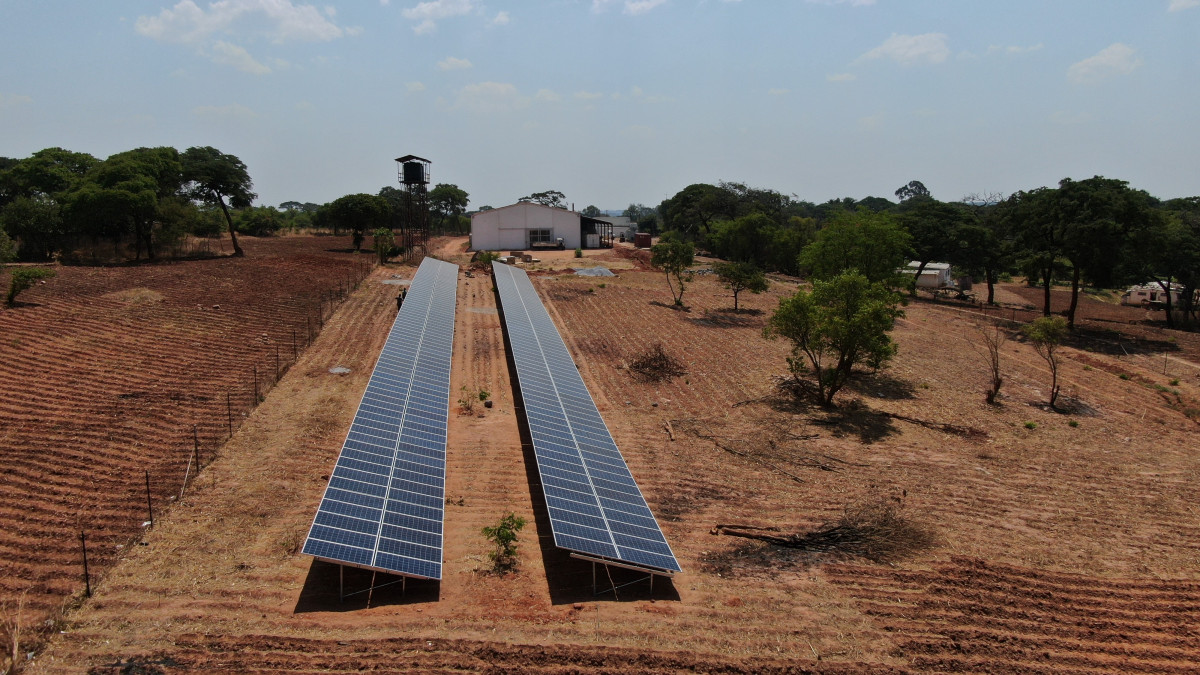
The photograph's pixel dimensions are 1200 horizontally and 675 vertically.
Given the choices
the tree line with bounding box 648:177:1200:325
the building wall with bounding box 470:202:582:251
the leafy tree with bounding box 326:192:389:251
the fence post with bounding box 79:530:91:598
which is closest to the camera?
the fence post with bounding box 79:530:91:598

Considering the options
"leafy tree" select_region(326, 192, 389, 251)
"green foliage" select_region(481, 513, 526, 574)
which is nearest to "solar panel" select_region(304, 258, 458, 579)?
"green foliage" select_region(481, 513, 526, 574)

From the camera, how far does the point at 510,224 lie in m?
72.9

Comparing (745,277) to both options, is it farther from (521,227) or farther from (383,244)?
(521,227)

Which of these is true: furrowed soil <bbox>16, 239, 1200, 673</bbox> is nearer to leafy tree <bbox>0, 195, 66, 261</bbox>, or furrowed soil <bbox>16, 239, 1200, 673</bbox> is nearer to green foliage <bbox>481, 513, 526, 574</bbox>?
green foliage <bbox>481, 513, 526, 574</bbox>

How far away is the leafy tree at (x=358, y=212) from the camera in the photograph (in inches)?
2478

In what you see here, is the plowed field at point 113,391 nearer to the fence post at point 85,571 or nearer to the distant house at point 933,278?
the fence post at point 85,571

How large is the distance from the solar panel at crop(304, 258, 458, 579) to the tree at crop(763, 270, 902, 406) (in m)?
13.1

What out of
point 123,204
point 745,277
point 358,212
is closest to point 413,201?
point 358,212

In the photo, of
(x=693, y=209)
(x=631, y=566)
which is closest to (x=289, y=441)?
(x=631, y=566)

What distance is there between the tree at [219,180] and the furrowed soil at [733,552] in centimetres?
3369

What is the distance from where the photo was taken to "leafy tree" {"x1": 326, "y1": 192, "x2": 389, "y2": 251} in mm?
62938

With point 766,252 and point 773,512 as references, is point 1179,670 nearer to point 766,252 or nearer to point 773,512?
point 773,512

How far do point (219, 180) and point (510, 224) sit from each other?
29128 mm

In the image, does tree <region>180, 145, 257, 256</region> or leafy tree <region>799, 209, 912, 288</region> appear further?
tree <region>180, 145, 257, 256</region>
